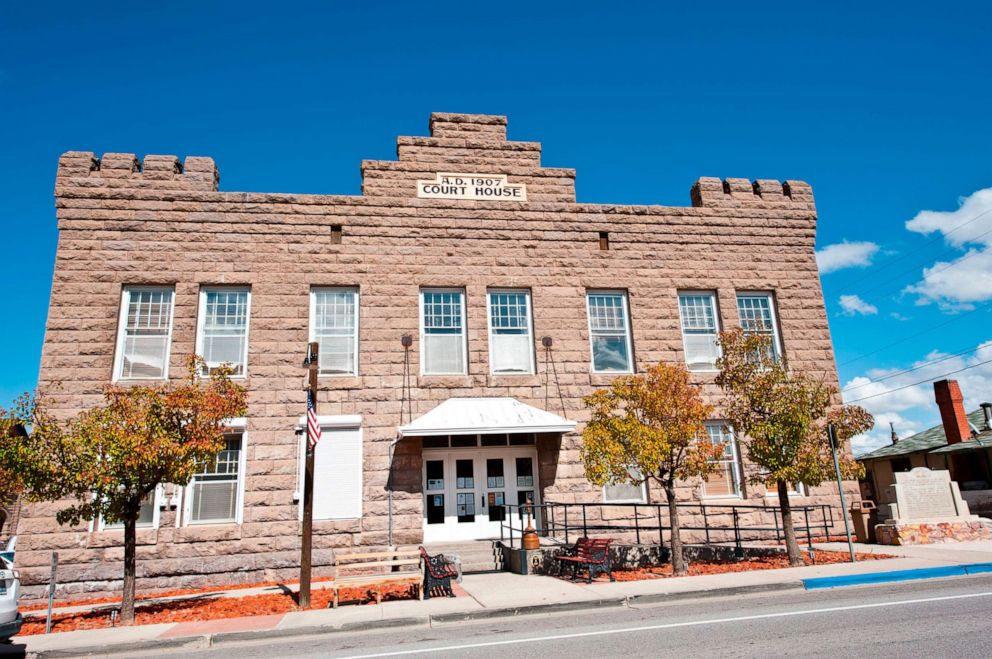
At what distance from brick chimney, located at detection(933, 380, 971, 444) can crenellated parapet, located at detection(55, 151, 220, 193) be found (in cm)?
2888

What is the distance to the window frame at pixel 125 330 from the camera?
50.5 ft

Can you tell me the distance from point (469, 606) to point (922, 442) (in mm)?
28472

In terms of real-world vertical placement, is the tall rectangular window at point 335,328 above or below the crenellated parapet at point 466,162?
below

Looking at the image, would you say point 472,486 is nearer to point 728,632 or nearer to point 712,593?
point 712,593

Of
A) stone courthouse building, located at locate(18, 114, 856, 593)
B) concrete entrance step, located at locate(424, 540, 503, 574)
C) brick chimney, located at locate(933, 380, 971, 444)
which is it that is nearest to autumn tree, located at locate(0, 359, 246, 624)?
stone courthouse building, located at locate(18, 114, 856, 593)

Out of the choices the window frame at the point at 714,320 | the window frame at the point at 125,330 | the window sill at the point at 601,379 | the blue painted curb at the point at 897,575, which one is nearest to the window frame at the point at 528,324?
the window sill at the point at 601,379

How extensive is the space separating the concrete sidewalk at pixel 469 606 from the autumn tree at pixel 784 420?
1830 millimetres

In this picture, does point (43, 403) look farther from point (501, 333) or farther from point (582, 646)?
point (582, 646)

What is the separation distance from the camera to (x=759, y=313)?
18672 mm

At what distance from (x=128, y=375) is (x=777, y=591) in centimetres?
1422

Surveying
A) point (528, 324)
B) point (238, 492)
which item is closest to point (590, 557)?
point (528, 324)

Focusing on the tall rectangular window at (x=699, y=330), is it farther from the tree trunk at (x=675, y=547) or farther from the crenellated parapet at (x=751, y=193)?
the tree trunk at (x=675, y=547)

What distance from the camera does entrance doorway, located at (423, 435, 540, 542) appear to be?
51.4 ft

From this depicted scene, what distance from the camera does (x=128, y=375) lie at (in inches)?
608
